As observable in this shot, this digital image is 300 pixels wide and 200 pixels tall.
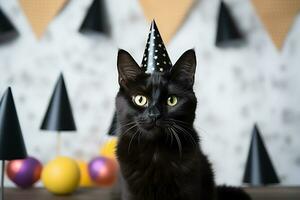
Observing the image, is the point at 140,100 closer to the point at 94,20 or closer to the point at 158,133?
the point at 158,133

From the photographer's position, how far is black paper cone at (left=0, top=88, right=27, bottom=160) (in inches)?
41.0

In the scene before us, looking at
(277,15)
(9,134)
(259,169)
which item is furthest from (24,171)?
(277,15)

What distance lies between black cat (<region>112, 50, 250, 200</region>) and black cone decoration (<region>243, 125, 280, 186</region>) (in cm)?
57

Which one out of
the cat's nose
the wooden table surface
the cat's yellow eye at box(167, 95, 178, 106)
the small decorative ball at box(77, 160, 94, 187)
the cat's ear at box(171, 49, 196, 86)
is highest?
the cat's ear at box(171, 49, 196, 86)

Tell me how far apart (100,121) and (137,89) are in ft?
2.95

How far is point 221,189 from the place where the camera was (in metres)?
1.31

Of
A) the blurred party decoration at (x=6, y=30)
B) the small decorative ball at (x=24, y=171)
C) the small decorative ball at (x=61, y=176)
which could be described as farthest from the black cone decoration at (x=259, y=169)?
the blurred party decoration at (x=6, y=30)

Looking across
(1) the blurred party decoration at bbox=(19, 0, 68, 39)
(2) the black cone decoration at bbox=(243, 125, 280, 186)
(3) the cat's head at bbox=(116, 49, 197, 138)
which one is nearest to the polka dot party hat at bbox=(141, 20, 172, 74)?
(3) the cat's head at bbox=(116, 49, 197, 138)

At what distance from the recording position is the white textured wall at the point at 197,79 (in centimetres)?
181

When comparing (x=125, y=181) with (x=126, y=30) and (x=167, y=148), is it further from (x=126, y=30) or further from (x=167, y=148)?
(x=126, y=30)

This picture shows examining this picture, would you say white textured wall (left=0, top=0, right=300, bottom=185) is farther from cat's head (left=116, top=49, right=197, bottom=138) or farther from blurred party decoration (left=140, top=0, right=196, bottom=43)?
cat's head (left=116, top=49, right=197, bottom=138)

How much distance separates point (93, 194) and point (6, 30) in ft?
3.00

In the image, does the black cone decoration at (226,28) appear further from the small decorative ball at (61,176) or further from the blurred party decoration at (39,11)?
the small decorative ball at (61,176)

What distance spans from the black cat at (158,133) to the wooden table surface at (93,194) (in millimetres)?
520
